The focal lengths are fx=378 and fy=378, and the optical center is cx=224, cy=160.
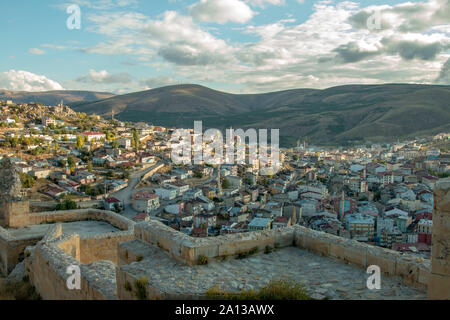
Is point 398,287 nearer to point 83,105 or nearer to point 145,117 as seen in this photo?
point 145,117

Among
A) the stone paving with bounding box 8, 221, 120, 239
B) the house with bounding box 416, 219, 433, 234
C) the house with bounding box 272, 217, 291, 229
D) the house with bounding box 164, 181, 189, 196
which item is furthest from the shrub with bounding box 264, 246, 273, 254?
the house with bounding box 164, 181, 189, 196

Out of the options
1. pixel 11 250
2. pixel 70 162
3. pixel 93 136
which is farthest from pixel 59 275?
pixel 93 136

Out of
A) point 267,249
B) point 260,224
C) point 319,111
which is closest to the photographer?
point 267,249

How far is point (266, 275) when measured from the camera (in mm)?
2732

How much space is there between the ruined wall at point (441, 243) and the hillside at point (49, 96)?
153517 mm

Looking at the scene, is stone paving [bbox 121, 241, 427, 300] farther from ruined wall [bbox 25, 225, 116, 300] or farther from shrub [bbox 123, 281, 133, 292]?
ruined wall [bbox 25, 225, 116, 300]

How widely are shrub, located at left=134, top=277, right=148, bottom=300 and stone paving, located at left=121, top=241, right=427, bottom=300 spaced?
1.7 inches

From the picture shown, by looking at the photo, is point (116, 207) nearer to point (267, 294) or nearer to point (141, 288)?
point (141, 288)

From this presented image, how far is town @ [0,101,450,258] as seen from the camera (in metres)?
20.6

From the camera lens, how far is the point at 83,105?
124 meters

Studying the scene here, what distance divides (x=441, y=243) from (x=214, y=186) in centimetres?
2922

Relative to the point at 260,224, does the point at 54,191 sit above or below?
above

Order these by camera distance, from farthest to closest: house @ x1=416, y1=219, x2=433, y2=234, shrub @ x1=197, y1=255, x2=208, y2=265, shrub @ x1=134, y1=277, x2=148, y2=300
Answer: house @ x1=416, y1=219, x2=433, y2=234, shrub @ x1=197, y1=255, x2=208, y2=265, shrub @ x1=134, y1=277, x2=148, y2=300

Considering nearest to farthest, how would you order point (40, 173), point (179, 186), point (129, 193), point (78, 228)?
point (78, 228) < point (40, 173) < point (129, 193) < point (179, 186)
